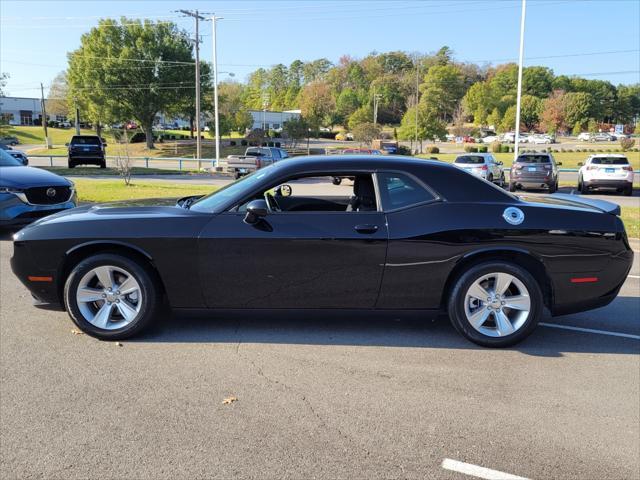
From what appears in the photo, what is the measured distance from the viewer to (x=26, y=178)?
9352 millimetres

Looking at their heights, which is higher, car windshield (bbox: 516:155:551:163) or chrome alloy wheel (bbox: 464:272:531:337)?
car windshield (bbox: 516:155:551:163)

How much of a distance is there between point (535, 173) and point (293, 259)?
19.8m

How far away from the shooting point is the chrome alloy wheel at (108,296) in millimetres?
4586

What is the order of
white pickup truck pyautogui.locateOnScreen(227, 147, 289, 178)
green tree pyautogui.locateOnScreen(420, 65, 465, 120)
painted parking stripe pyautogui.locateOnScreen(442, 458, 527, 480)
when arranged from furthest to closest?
green tree pyautogui.locateOnScreen(420, 65, 465, 120) → white pickup truck pyautogui.locateOnScreen(227, 147, 289, 178) → painted parking stripe pyautogui.locateOnScreen(442, 458, 527, 480)

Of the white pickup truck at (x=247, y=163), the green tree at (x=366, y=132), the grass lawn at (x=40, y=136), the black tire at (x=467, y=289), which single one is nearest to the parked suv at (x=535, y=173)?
the white pickup truck at (x=247, y=163)

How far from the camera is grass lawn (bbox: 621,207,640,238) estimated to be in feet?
35.9

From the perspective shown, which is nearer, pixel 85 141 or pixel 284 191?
pixel 284 191

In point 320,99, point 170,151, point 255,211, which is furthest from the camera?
point 320,99

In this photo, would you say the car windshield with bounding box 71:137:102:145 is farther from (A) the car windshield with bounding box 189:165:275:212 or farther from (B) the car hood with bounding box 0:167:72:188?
(A) the car windshield with bounding box 189:165:275:212

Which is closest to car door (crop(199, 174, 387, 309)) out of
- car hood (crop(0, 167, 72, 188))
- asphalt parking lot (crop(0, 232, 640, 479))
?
asphalt parking lot (crop(0, 232, 640, 479))

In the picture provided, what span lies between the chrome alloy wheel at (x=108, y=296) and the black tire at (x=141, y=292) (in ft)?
0.10

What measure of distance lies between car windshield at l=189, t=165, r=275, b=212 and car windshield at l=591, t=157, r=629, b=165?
20.1 meters

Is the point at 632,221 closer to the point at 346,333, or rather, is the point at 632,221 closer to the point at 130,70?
the point at 346,333

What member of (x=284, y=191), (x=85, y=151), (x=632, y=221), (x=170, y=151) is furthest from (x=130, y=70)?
(x=284, y=191)
